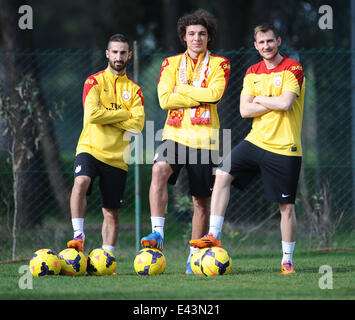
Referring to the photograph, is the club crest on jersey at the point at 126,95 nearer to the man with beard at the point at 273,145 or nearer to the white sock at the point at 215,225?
the man with beard at the point at 273,145

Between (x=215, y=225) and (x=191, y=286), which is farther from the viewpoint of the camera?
(x=215, y=225)

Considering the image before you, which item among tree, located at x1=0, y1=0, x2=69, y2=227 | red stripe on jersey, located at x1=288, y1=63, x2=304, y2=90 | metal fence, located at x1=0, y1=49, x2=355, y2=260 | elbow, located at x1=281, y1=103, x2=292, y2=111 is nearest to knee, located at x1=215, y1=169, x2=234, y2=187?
elbow, located at x1=281, y1=103, x2=292, y2=111

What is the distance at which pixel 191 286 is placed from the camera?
5.26 metres

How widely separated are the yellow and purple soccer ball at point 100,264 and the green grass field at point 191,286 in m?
0.16

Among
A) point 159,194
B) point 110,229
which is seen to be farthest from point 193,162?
point 110,229

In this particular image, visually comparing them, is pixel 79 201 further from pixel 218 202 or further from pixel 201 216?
pixel 218 202

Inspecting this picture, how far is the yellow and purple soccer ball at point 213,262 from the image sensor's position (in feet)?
19.1

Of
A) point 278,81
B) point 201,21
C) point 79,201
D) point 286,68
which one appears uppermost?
point 201,21

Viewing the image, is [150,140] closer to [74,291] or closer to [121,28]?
[74,291]

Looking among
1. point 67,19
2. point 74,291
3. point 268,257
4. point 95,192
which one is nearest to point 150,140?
point 95,192

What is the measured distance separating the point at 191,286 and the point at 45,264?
1.42m

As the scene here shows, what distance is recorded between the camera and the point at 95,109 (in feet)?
21.3

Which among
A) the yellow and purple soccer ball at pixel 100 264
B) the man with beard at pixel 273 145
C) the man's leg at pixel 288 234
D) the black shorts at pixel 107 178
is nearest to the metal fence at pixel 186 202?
the black shorts at pixel 107 178
